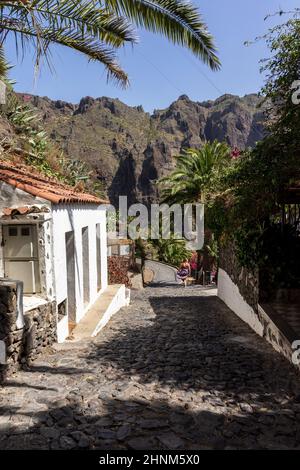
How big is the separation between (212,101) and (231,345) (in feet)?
450

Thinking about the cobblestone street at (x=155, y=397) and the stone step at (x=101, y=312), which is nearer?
the cobblestone street at (x=155, y=397)

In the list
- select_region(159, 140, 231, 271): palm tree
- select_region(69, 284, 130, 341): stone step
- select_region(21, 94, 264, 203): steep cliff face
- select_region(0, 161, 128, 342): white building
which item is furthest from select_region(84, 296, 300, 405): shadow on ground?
select_region(21, 94, 264, 203): steep cliff face

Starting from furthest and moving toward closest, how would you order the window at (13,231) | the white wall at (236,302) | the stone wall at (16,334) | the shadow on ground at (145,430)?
the white wall at (236,302)
the window at (13,231)
the stone wall at (16,334)
the shadow on ground at (145,430)

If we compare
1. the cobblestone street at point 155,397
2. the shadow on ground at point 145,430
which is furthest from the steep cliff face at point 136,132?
the shadow on ground at point 145,430

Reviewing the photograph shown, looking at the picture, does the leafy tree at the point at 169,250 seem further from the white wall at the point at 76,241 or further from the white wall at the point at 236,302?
the white wall at the point at 76,241

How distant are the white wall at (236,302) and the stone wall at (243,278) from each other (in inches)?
6.5

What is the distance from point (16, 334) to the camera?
219 inches

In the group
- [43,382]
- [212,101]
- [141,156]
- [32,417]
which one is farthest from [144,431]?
[212,101]

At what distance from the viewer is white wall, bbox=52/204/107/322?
7.47 metres

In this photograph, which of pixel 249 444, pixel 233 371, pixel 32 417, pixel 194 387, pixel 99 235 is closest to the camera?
pixel 249 444

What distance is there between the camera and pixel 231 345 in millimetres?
7230

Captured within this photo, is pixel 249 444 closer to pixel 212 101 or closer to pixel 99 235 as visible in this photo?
pixel 99 235

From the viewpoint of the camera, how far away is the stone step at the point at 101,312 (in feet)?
28.0

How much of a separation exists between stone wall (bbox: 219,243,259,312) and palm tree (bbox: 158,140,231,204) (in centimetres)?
871
